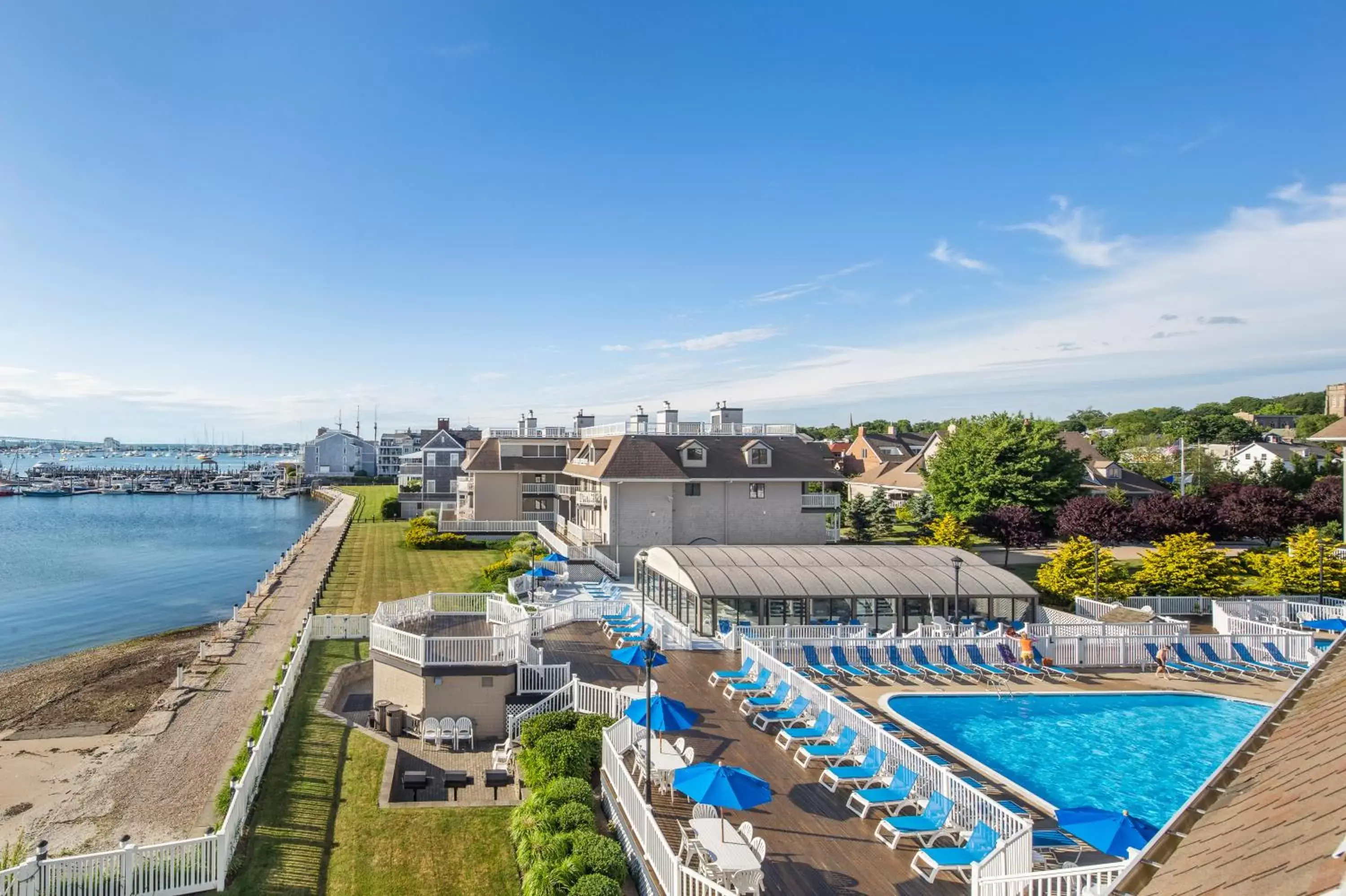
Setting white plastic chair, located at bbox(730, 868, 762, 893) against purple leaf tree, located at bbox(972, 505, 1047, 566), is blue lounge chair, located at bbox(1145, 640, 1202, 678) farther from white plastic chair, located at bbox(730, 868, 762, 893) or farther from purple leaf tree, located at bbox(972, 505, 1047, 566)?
white plastic chair, located at bbox(730, 868, 762, 893)

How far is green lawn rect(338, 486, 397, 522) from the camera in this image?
254 feet

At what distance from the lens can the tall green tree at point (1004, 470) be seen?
4806cm

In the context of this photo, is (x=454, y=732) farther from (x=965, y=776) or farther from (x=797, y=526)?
(x=797, y=526)

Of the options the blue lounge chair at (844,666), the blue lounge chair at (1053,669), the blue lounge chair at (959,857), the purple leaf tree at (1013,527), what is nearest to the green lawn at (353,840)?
the blue lounge chair at (959,857)

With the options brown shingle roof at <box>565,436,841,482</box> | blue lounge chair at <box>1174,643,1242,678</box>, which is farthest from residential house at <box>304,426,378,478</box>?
blue lounge chair at <box>1174,643,1242,678</box>

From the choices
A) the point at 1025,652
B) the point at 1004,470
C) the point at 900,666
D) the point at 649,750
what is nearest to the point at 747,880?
the point at 649,750

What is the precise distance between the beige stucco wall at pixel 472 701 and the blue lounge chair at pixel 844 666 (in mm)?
9377

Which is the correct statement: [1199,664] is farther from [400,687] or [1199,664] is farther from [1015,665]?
[400,687]

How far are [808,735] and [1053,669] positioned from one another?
416 inches

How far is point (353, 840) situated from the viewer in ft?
47.4

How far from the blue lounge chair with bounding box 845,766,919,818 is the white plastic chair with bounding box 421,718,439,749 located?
1103cm

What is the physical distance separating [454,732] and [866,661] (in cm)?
1159

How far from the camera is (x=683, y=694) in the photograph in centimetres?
1962

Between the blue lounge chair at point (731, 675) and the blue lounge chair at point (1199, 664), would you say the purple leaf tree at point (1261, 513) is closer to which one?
the blue lounge chair at point (1199, 664)
